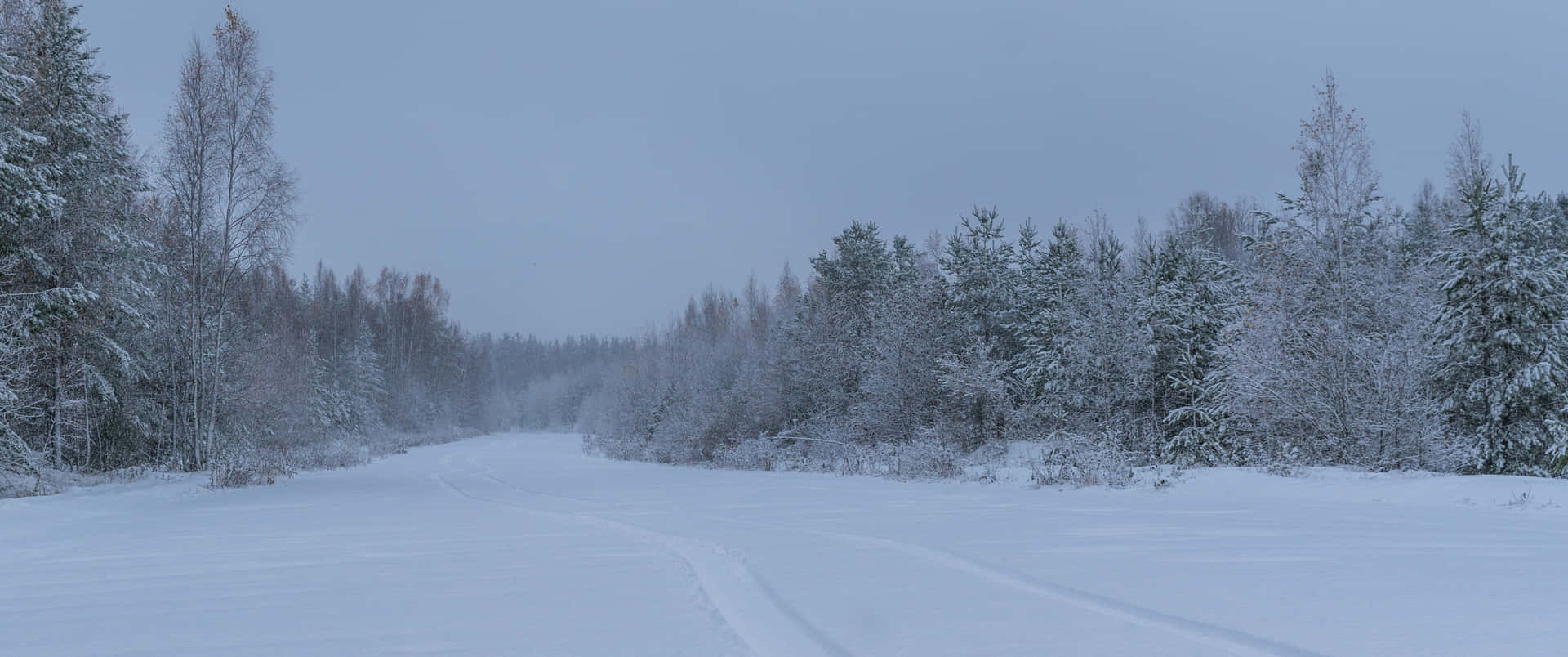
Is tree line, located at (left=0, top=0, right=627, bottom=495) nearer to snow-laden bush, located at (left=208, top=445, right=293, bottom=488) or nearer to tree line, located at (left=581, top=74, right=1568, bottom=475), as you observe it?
snow-laden bush, located at (left=208, top=445, right=293, bottom=488)

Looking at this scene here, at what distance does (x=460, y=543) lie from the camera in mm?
8148

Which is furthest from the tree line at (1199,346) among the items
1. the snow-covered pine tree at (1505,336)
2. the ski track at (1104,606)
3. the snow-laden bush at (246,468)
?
the snow-laden bush at (246,468)

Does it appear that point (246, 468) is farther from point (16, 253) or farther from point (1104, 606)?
point (1104, 606)

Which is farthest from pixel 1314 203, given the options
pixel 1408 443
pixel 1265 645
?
pixel 1265 645

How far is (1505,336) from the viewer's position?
45.8ft

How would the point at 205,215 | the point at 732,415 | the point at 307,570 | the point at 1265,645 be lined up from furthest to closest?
the point at 732,415
the point at 205,215
the point at 307,570
the point at 1265,645

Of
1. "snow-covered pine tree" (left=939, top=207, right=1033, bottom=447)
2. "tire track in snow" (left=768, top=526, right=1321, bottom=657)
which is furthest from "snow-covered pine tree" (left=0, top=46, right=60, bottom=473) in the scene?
"snow-covered pine tree" (left=939, top=207, right=1033, bottom=447)

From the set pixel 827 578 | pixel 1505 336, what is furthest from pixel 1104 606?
pixel 1505 336

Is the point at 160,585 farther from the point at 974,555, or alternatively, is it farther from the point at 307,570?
the point at 974,555

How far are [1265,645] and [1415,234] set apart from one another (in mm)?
46331

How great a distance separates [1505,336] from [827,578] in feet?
47.4

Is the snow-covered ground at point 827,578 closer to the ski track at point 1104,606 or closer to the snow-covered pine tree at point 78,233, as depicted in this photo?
the ski track at point 1104,606

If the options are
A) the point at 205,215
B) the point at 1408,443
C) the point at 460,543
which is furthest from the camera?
the point at 205,215

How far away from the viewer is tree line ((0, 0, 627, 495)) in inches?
571
